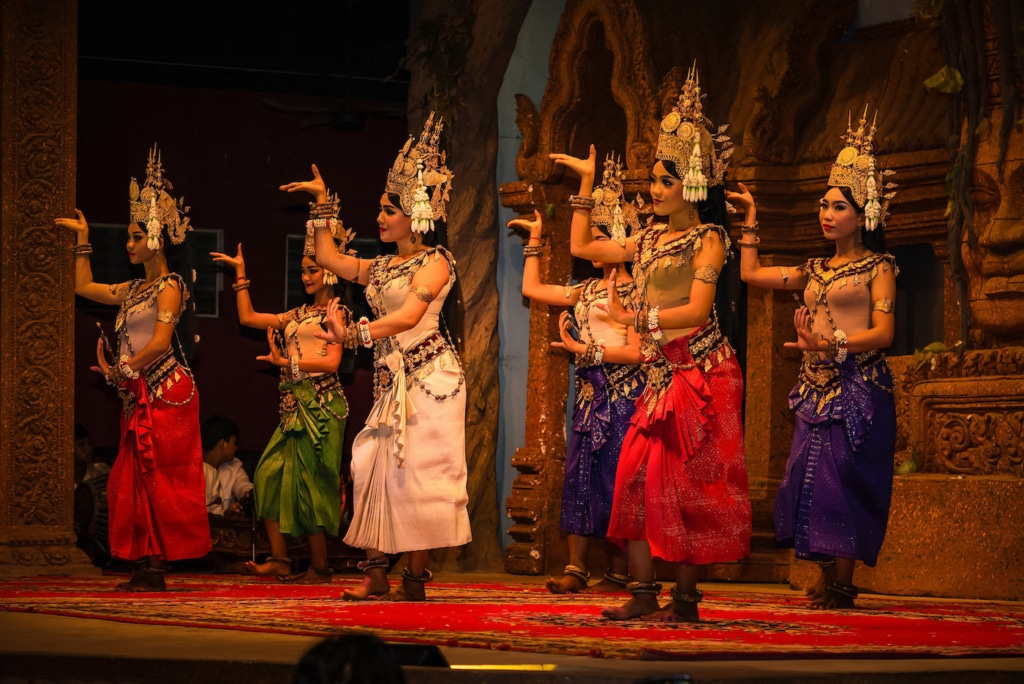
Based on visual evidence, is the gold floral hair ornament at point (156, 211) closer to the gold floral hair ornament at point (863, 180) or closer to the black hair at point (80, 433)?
the black hair at point (80, 433)

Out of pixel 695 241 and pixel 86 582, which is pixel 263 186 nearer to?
pixel 86 582

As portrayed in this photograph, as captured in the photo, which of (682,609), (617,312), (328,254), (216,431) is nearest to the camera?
(682,609)

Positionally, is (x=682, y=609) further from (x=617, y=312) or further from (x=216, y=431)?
(x=216, y=431)

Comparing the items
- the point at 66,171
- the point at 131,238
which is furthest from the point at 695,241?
the point at 66,171

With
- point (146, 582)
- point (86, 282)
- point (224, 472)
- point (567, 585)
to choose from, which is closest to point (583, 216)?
point (567, 585)

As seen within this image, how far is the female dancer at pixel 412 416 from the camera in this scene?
6.49m

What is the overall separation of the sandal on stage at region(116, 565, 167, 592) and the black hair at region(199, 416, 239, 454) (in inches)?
115

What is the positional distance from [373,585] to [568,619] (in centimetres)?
115

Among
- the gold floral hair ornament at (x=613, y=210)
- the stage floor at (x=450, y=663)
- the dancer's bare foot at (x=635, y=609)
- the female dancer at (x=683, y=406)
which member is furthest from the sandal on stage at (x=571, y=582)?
the stage floor at (x=450, y=663)

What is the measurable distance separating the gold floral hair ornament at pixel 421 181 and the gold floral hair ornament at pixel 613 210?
134cm

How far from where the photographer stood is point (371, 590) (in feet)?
21.6

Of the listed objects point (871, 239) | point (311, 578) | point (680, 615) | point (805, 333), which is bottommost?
point (311, 578)

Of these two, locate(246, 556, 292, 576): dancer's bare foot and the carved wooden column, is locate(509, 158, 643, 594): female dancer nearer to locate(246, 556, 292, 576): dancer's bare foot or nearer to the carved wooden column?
the carved wooden column

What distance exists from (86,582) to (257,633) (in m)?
3.24
